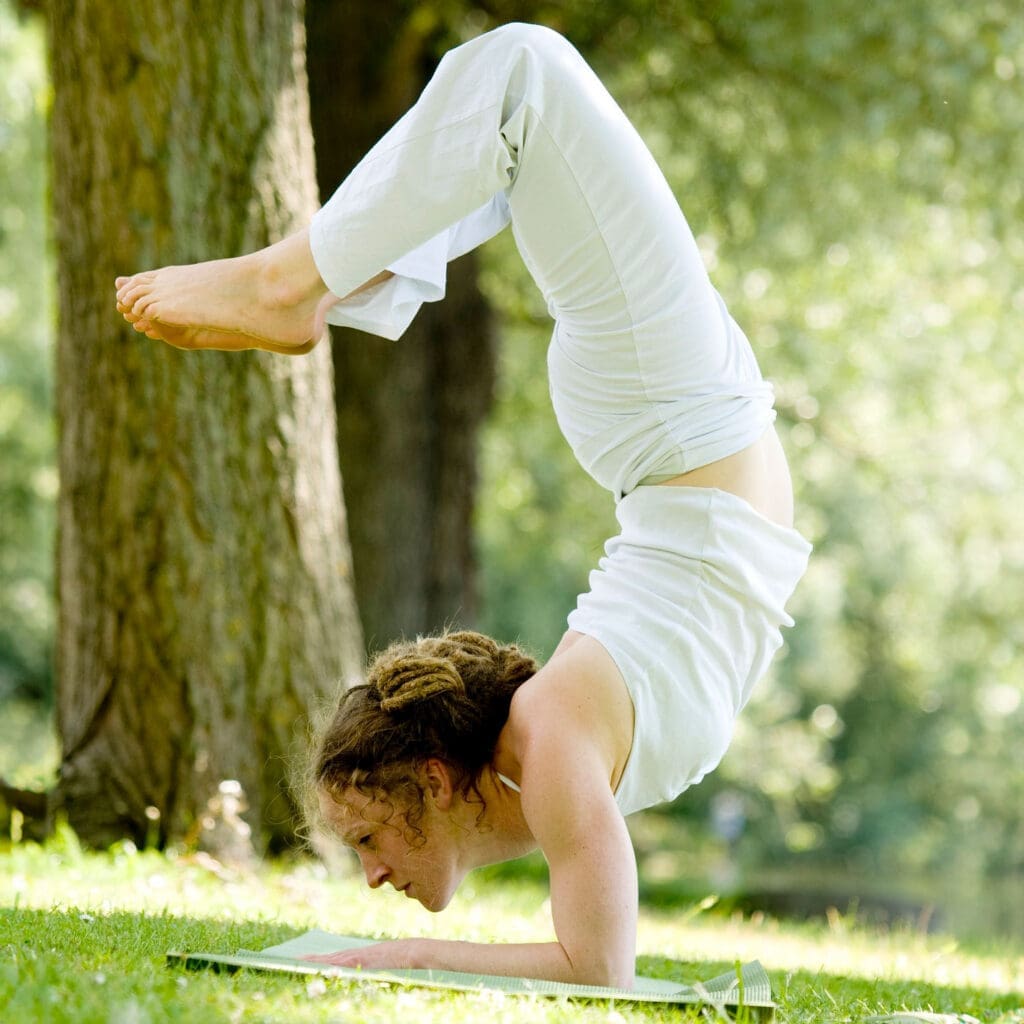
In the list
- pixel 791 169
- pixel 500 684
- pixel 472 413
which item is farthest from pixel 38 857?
pixel 791 169

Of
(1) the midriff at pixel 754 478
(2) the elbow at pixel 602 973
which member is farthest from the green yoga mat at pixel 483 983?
(1) the midriff at pixel 754 478

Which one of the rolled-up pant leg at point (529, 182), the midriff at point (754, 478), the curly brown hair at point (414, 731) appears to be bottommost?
the curly brown hair at point (414, 731)

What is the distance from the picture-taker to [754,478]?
2924 millimetres

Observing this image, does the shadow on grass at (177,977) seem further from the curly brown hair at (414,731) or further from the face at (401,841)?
the curly brown hair at (414,731)

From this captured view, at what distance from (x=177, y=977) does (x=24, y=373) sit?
45.8 ft

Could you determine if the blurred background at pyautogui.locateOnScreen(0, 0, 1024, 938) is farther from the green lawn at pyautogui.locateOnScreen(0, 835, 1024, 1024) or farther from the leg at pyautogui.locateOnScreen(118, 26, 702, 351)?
the leg at pyautogui.locateOnScreen(118, 26, 702, 351)

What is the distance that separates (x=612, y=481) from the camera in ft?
10.0

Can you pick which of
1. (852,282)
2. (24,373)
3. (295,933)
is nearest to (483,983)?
(295,933)

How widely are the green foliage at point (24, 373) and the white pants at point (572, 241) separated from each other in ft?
25.0

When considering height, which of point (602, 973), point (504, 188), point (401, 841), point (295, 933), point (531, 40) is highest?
point (531, 40)

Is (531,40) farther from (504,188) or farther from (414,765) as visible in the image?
(414,765)

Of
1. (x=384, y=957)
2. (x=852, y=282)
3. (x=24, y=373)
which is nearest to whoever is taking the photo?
(x=384, y=957)

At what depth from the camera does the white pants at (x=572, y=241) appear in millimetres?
2613

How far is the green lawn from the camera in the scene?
6.68 ft
